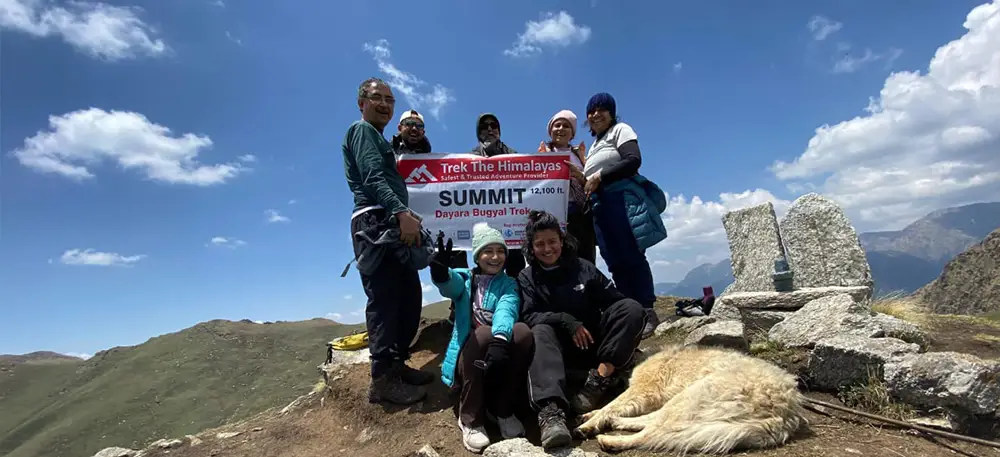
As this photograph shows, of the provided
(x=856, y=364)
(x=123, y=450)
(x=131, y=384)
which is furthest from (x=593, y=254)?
(x=131, y=384)

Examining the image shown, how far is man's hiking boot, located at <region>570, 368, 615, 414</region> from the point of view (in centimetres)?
396

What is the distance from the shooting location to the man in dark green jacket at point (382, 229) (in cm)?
447

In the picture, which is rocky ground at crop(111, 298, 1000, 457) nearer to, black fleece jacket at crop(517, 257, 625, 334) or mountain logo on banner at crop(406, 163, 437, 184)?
black fleece jacket at crop(517, 257, 625, 334)

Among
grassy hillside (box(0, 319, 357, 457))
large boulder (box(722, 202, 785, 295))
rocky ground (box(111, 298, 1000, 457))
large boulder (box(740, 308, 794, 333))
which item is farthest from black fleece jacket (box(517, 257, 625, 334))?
grassy hillside (box(0, 319, 357, 457))

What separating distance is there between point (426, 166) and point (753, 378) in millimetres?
4441

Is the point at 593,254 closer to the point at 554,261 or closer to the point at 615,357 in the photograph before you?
the point at 554,261

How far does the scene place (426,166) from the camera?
6133 mm

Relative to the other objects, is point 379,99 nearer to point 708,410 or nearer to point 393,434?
point 393,434

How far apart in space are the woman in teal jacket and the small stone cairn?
2.13 m

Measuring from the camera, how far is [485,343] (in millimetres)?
3799

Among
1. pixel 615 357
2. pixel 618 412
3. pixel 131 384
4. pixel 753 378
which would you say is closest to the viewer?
pixel 753 378

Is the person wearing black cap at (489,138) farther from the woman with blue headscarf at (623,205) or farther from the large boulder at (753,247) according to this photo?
the large boulder at (753,247)

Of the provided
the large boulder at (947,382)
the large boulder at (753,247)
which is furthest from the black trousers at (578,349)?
the large boulder at (753,247)

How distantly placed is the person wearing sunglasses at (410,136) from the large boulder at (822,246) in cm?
709
